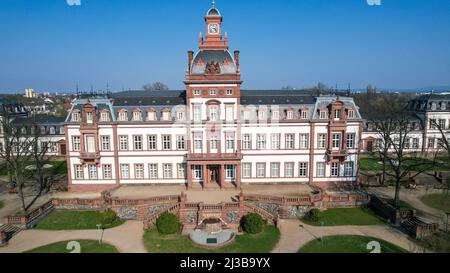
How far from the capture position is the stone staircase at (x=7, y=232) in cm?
2484

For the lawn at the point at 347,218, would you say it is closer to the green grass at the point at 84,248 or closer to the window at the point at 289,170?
the window at the point at 289,170

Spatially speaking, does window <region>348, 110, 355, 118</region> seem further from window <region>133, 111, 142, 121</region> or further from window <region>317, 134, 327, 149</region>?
window <region>133, 111, 142, 121</region>

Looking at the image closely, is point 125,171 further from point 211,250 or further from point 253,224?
point 253,224

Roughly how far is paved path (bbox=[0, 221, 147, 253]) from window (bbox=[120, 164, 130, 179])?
10445 mm

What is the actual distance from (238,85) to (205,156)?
9388mm

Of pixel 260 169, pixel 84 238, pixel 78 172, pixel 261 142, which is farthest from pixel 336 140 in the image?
pixel 78 172

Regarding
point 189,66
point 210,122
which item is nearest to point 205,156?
point 210,122

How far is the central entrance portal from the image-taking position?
38.0 meters

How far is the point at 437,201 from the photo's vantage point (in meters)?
32.9

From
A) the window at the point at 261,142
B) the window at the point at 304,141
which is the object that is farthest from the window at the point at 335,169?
the window at the point at 261,142

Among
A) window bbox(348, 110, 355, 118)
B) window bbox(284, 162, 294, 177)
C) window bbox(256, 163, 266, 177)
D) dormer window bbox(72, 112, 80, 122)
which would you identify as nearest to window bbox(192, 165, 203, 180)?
window bbox(256, 163, 266, 177)

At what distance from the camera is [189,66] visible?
121 feet

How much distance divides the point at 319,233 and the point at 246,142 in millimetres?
14798

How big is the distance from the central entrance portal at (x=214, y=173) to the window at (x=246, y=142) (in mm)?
4210
